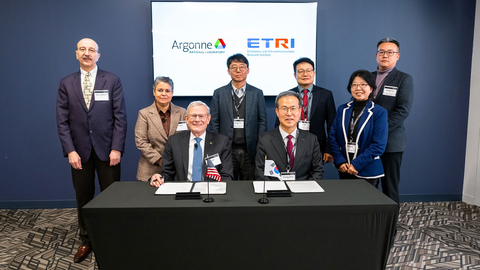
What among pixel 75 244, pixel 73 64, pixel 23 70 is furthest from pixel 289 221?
pixel 23 70

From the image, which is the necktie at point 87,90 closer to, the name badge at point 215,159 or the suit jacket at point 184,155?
the suit jacket at point 184,155

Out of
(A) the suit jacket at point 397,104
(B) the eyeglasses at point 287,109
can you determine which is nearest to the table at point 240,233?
(B) the eyeglasses at point 287,109

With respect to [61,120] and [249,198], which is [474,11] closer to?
[249,198]

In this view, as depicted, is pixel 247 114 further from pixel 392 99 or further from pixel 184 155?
pixel 392 99

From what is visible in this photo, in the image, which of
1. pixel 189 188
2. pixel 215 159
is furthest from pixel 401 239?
pixel 189 188

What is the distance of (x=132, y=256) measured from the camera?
1.37 m

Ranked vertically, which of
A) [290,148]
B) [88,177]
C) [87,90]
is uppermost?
[87,90]

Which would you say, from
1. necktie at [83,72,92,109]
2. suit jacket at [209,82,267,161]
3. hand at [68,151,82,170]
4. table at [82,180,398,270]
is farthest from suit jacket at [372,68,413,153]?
hand at [68,151,82,170]

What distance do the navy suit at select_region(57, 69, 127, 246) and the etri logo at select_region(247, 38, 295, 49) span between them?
171cm

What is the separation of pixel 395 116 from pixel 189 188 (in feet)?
6.69

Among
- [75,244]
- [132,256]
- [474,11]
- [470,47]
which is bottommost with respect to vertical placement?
[75,244]

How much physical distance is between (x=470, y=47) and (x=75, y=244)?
205 inches

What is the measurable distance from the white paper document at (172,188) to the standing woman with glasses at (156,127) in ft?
2.79

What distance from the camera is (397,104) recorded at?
2.67 metres
